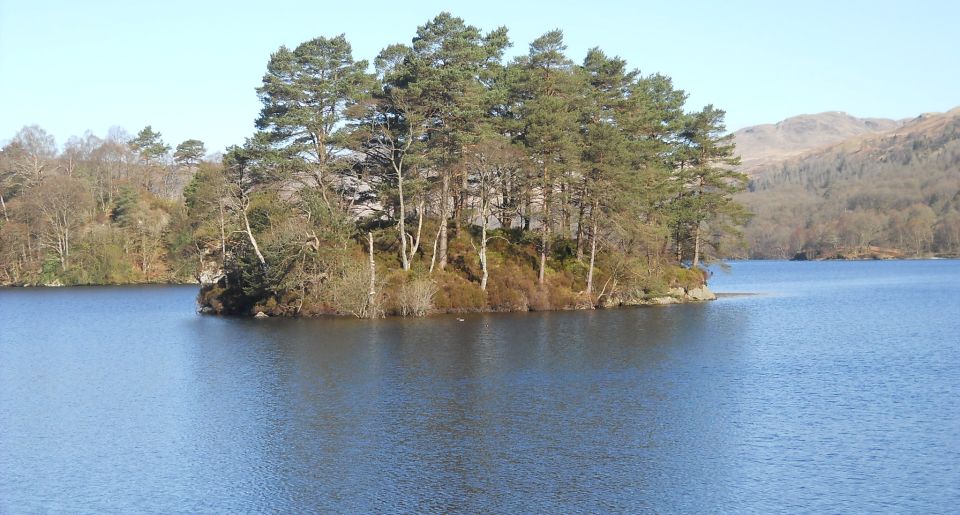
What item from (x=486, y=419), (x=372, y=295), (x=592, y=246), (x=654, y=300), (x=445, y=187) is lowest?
(x=486, y=419)

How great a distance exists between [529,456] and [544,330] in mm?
27029

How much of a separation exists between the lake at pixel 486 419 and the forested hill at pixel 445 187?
8875 millimetres

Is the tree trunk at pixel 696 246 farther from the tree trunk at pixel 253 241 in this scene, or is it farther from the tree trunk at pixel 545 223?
the tree trunk at pixel 253 241

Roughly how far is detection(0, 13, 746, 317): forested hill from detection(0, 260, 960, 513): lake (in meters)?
8.88

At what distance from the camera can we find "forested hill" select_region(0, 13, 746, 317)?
59531 mm

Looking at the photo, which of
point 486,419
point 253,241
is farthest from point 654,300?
point 486,419

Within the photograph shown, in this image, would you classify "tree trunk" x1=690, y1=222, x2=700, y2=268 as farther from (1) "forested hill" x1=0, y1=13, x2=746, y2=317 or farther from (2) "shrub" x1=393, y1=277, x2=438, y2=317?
(2) "shrub" x1=393, y1=277, x2=438, y2=317

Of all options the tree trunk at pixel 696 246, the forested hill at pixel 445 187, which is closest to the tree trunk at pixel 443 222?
the forested hill at pixel 445 187

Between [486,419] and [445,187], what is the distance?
35254 mm

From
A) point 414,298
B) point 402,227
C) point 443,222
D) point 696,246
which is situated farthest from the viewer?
point 696,246

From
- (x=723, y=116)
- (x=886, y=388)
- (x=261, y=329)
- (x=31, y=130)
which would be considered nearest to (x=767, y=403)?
(x=886, y=388)

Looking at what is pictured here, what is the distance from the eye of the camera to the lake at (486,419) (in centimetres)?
2070

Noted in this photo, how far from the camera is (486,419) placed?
1102 inches

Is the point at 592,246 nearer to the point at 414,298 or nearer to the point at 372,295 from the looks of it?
the point at 414,298
